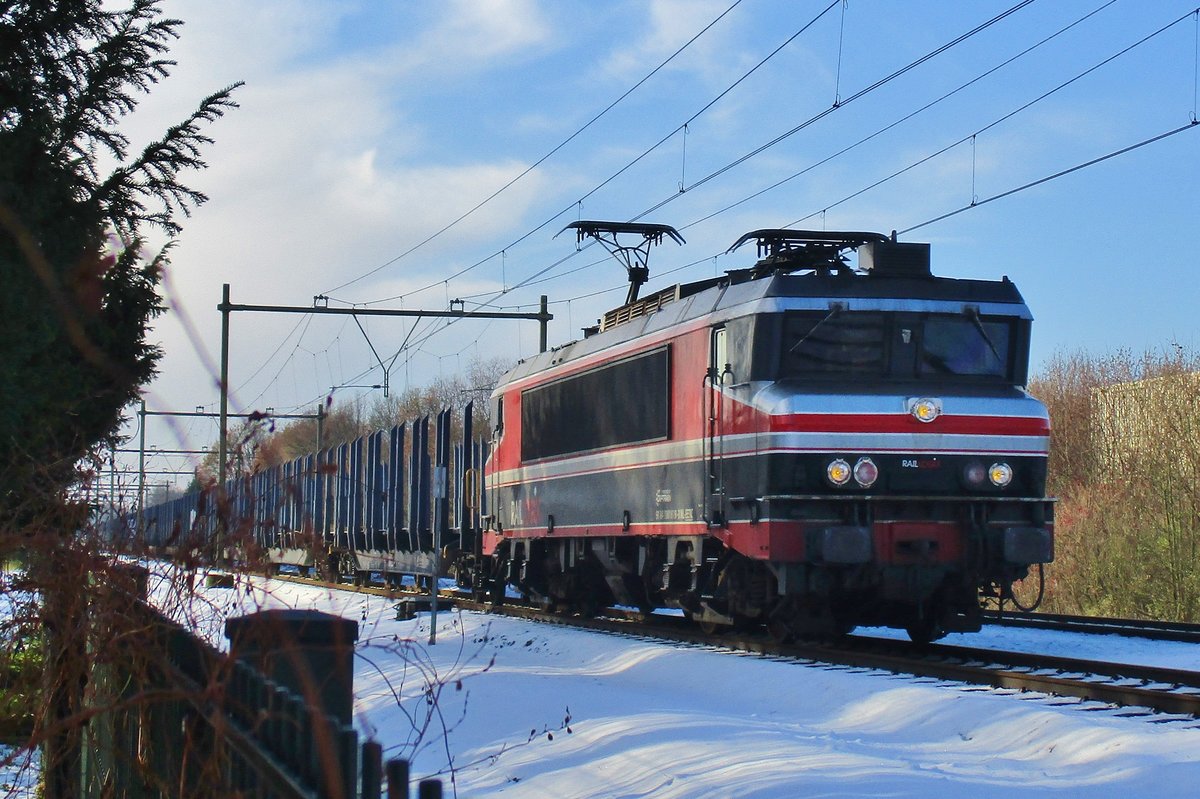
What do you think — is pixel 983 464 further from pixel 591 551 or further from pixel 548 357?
pixel 548 357

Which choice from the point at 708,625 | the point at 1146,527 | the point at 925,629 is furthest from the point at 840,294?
the point at 1146,527

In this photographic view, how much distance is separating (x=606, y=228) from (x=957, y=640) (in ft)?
24.9

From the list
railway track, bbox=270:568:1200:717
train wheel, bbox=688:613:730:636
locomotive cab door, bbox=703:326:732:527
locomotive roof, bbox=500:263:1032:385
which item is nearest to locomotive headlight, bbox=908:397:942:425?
locomotive roof, bbox=500:263:1032:385

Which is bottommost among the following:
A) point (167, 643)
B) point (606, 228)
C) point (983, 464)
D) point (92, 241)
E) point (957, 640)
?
point (957, 640)

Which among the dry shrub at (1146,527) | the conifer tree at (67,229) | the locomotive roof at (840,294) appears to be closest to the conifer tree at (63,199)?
the conifer tree at (67,229)

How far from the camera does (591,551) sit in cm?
1738

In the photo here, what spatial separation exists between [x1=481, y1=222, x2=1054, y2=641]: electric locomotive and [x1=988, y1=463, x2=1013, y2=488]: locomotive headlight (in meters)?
0.02

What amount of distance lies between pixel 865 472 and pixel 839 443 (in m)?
0.34

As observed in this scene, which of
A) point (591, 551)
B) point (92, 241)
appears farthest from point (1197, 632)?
→ point (92, 241)

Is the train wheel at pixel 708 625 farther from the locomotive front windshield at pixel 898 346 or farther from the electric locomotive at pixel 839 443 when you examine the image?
the locomotive front windshield at pixel 898 346

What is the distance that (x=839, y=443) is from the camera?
1233cm

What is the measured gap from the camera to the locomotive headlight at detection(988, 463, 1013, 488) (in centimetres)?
1262

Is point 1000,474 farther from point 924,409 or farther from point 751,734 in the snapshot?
point 751,734

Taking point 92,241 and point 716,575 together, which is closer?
point 92,241
